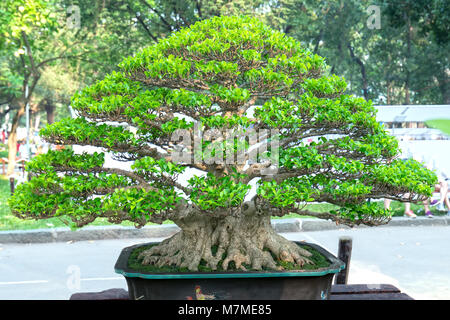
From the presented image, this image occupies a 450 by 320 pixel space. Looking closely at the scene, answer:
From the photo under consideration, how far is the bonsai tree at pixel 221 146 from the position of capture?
3289 mm

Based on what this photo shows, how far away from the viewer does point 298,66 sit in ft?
11.7

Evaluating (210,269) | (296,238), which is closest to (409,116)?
(296,238)

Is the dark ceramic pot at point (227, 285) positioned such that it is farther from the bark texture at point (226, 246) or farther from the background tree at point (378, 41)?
the background tree at point (378, 41)

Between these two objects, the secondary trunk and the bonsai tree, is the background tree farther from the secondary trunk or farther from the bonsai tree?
the secondary trunk

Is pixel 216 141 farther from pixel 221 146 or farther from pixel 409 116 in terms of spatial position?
pixel 409 116

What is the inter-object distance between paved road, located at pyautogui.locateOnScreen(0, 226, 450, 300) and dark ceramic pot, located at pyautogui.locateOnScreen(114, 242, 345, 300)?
2.76 meters

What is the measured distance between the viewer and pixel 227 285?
3283 mm

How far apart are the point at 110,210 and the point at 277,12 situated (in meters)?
17.1

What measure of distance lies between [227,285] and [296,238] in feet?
18.9

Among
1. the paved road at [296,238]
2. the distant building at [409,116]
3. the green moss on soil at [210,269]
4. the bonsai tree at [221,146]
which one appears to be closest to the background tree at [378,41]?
the distant building at [409,116]

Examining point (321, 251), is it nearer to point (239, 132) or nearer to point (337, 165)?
point (337, 165)

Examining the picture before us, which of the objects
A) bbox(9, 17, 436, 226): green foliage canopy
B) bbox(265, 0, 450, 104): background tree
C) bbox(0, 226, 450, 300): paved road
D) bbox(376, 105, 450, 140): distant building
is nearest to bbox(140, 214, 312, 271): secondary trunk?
bbox(9, 17, 436, 226): green foliage canopy

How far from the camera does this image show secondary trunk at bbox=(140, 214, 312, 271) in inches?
145

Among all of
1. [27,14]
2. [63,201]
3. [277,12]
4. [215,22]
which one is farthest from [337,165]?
[277,12]
